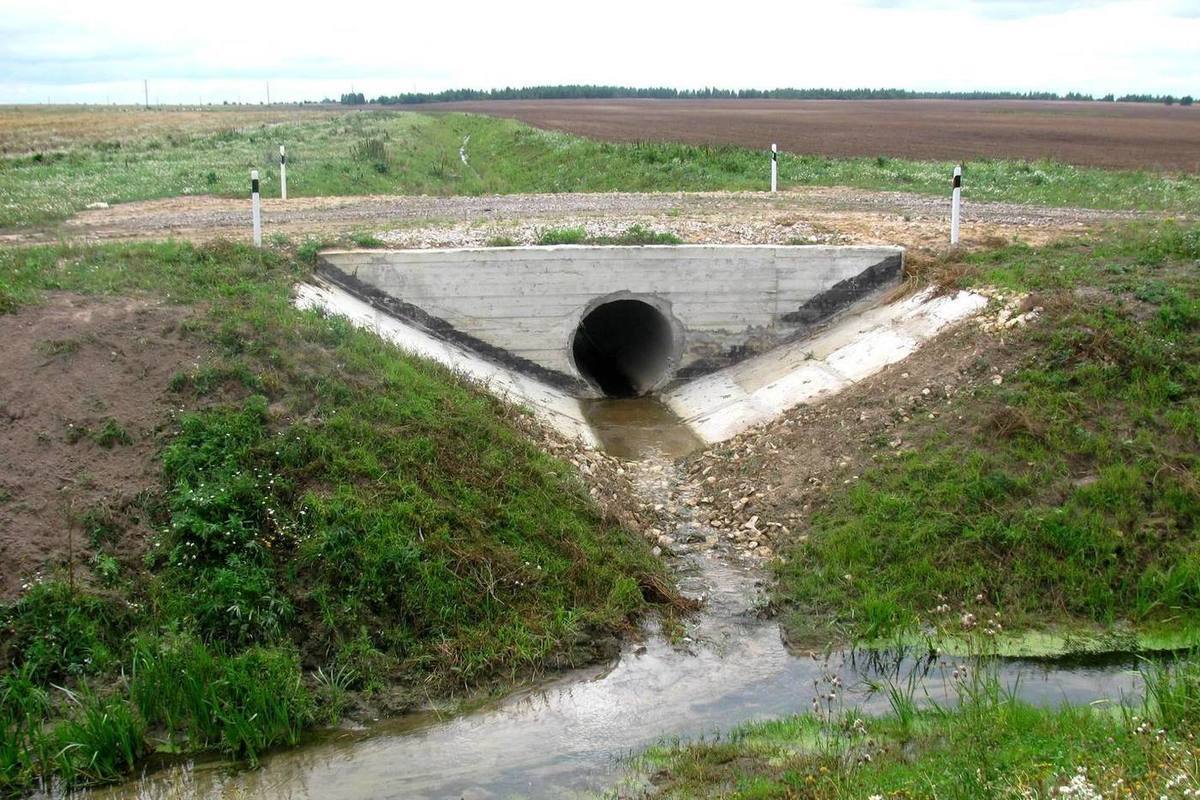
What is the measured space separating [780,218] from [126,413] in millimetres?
12147

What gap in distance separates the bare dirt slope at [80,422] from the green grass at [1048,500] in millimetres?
6325

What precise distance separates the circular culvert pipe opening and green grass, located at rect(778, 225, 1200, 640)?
19.7ft

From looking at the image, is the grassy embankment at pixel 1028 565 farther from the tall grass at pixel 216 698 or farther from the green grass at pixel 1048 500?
the tall grass at pixel 216 698

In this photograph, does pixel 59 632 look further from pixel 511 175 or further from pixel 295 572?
pixel 511 175

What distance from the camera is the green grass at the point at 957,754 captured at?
18.4 ft

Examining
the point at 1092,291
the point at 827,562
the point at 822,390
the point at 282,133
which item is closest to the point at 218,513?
the point at 827,562

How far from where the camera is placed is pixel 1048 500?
10.2m

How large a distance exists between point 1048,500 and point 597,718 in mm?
5292

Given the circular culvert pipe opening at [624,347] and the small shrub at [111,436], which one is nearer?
the small shrub at [111,436]

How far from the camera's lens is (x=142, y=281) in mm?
12500

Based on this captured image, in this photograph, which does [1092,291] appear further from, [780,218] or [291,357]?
[291,357]

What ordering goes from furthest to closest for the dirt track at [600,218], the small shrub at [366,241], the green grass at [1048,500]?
1. the dirt track at [600,218]
2. the small shrub at [366,241]
3. the green grass at [1048,500]

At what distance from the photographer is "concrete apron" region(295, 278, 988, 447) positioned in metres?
14.0

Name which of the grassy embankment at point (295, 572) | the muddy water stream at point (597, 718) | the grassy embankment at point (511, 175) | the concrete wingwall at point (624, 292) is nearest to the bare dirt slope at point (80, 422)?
the grassy embankment at point (295, 572)
